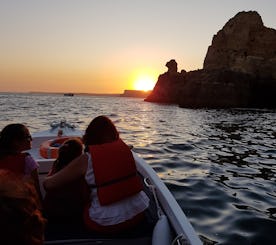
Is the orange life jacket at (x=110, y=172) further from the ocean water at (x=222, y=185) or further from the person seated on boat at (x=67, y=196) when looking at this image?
the ocean water at (x=222, y=185)

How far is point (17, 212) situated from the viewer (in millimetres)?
1554

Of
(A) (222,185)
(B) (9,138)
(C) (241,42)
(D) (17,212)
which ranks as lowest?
(A) (222,185)

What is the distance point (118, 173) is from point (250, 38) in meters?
90.4

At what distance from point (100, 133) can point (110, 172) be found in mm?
479

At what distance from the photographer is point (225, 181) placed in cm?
926


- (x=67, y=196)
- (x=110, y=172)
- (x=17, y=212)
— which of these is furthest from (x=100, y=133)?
(x=17, y=212)

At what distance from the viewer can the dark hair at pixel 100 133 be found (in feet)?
12.2

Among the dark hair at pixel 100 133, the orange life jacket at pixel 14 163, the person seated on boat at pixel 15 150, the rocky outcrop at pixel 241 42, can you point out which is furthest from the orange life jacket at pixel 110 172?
the rocky outcrop at pixel 241 42

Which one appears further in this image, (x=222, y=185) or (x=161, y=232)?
(x=222, y=185)

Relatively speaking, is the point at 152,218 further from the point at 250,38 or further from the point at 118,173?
the point at 250,38

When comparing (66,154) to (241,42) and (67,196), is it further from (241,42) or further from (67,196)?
(241,42)

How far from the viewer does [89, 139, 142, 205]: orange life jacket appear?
11.5ft

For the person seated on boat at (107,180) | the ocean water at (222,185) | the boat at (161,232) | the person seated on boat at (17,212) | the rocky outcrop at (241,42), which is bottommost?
the ocean water at (222,185)

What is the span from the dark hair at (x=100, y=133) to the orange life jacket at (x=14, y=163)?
807 mm
